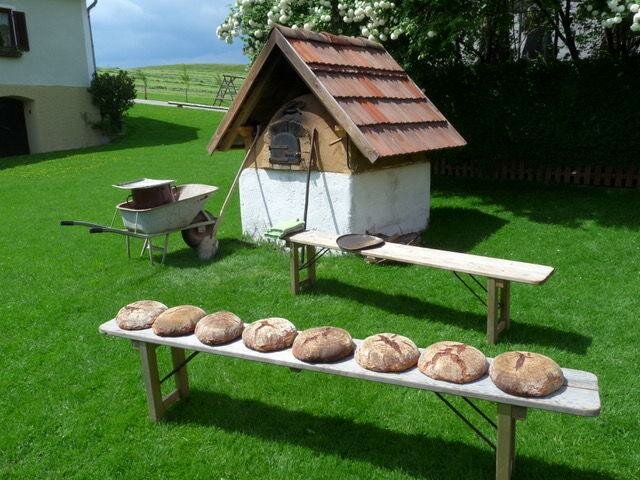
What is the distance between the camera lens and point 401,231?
29.0ft

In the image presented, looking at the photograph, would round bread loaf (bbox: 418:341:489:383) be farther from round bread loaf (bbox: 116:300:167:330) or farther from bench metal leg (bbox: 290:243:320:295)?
bench metal leg (bbox: 290:243:320:295)

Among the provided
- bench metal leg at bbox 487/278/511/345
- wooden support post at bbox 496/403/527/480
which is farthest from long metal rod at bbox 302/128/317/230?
wooden support post at bbox 496/403/527/480

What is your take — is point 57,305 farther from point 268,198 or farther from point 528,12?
point 528,12

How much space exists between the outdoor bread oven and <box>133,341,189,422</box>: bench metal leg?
3606 mm

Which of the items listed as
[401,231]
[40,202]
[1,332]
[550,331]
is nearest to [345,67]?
[401,231]

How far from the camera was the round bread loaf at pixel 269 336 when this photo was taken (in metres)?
3.59

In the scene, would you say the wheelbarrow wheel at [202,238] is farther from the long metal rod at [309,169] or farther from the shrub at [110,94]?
the shrub at [110,94]

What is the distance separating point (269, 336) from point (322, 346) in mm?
374

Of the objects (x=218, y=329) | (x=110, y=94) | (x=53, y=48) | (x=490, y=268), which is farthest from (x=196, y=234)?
(x=53, y=48)

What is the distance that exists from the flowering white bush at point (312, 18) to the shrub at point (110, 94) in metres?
10.1

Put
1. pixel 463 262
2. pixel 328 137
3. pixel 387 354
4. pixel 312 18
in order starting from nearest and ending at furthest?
1. pixel 387 354
2. pixel 463 262
3. pixel 328 137
4. pixel 312 18

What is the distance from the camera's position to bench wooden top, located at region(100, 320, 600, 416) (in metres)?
A: 2.88

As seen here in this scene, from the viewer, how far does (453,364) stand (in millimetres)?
3162

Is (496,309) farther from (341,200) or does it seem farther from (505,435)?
(341,200)
